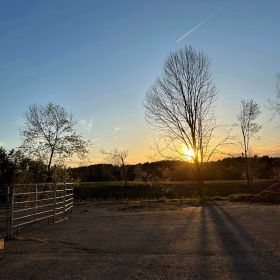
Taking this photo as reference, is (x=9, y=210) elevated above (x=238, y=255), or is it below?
above

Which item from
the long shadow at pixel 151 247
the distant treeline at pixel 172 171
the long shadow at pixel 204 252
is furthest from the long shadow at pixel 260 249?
the distant treeline at pixel 172 171

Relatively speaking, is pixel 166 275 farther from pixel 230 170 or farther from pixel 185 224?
pixel 230 170

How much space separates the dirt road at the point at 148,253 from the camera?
6.50 m

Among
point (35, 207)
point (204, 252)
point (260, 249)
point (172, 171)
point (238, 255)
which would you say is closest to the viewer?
point (238, 255)

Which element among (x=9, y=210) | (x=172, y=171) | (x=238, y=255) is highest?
(x=172, y=171)

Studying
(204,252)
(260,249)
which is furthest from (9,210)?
(260,249)

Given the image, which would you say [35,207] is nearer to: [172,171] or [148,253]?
[148,253]

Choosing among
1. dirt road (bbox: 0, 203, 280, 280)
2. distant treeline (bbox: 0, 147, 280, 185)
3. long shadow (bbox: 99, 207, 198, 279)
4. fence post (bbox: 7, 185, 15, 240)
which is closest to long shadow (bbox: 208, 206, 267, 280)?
dirt road (bbox: 0, 203, 280, 280)

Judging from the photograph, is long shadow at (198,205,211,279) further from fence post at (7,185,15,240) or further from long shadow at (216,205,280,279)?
fence post at (7,185,15,240)

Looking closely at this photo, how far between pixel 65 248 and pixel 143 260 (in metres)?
2.43

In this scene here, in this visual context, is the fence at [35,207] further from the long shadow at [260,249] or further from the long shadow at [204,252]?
the long shadow at [260,249]

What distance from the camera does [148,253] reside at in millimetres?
8195

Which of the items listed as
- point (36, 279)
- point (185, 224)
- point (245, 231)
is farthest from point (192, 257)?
point (185, 224)

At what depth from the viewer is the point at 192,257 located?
25.0 feet
